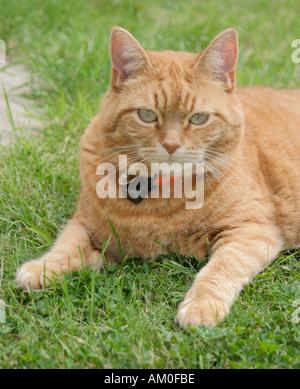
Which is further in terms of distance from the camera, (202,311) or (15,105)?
(15,105)

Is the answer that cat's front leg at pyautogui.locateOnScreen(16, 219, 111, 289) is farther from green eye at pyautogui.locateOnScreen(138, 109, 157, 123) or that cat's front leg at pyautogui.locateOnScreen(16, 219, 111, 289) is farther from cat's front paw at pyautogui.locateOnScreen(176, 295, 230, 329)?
green eye at pyautogui.locateOnScreen(138, 109, 157, 123)

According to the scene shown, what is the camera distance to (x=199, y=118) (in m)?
2.46

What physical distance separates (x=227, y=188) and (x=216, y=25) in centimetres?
313

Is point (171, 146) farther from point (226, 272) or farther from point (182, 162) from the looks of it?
point (226, 272)

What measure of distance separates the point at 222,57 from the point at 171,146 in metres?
0.59

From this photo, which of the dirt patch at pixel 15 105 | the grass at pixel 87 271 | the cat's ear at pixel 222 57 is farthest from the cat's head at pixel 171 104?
the dirt patch at pixel 15 105

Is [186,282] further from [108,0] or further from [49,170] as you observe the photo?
[108,0]

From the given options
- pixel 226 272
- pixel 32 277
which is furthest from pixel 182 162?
pixel 32 277

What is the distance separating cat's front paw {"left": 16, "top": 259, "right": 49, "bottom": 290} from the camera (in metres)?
2.35

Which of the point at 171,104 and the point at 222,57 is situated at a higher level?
the point at 222,57

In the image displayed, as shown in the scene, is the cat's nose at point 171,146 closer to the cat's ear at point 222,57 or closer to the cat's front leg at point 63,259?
the cat's ear at point 222,57

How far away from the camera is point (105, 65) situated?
4402 mm

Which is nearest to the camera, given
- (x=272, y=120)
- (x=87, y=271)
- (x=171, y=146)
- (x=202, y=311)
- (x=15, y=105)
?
(x=202, y=311)

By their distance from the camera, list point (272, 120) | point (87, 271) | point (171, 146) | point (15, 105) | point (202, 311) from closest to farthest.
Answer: point (202, 311) → point (171, 146) → point (87, 271) → point (272, 120) → point (15, 105)
